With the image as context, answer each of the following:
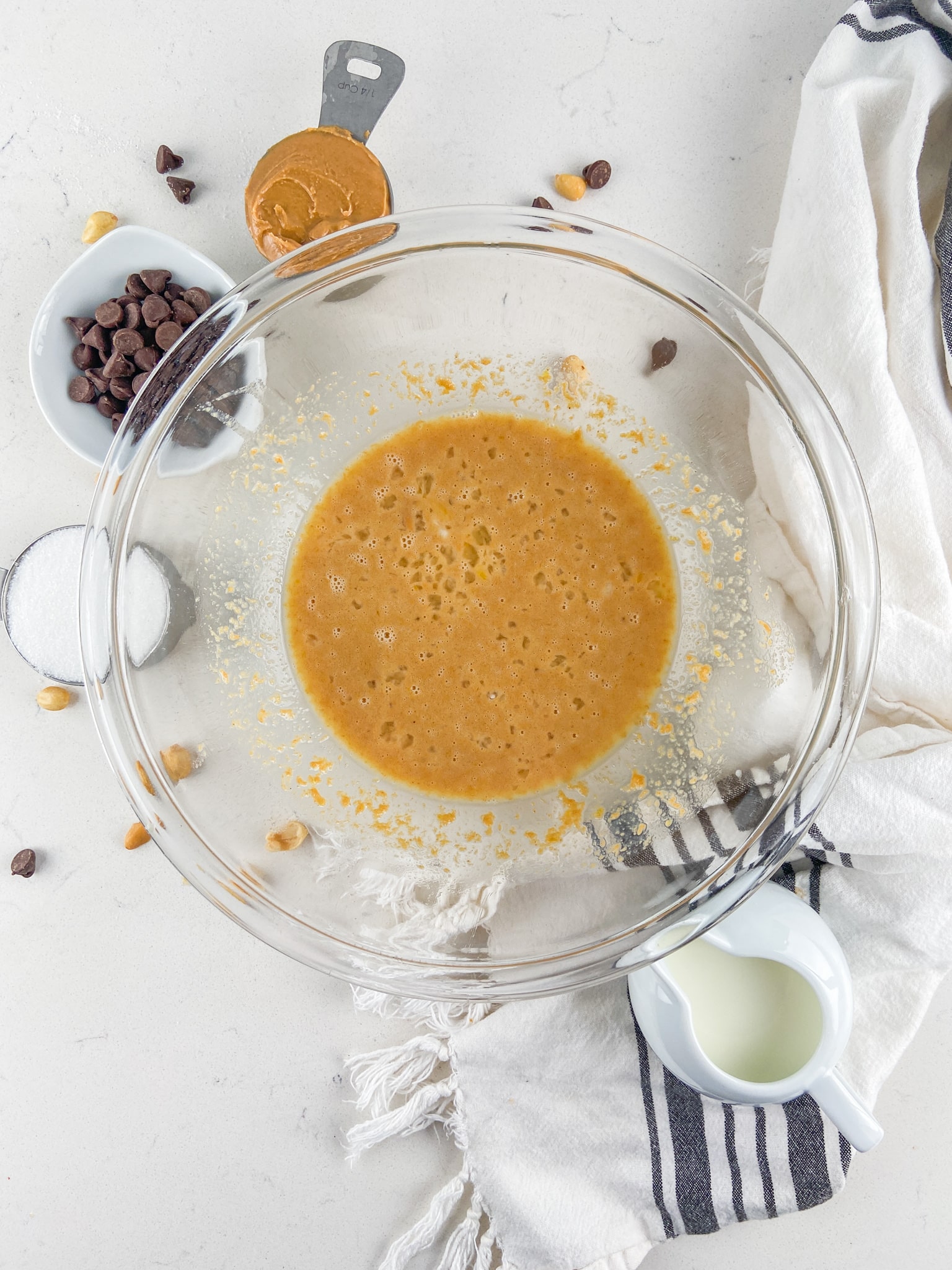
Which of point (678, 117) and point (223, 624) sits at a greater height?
point (678, 117)

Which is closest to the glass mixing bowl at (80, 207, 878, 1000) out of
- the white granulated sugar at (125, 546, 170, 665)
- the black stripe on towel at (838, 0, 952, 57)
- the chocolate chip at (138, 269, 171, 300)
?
the white granulated sugar at (125, 546, 170, 665)

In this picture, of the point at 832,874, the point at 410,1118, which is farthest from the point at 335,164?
the point at 410,1118

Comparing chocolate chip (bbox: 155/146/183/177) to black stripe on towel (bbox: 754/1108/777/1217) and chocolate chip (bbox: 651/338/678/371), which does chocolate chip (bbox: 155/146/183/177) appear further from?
black stripe on towel (bbox: 754/1108/777/1217)

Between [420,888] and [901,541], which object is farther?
[420,888]

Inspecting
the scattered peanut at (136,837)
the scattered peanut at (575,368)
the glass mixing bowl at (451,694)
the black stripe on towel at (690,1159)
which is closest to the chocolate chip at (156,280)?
the glass mixing bowl at (451,694)

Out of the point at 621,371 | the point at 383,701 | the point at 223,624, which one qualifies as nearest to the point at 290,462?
the point at 223,624

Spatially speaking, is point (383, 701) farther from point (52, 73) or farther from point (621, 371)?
point (52, 73)
